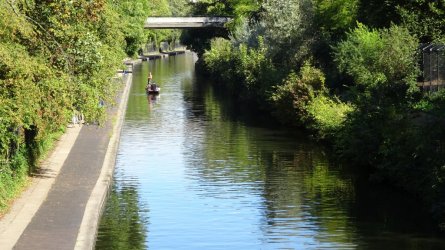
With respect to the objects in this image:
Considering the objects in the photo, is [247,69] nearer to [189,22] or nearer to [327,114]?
[327,114]

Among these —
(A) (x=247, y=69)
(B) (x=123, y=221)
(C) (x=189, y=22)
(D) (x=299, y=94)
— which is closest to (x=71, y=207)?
(B) (x=123, y=221)

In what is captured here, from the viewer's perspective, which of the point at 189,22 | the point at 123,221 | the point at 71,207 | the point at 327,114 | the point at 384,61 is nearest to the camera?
the point at 71,207

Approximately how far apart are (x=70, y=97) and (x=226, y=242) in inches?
271

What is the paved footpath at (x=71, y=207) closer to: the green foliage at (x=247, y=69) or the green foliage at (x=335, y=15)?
the green foliage at (x=247, y=69)

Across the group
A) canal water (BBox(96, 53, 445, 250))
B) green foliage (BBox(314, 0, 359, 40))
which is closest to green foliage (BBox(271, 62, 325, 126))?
canal water (BBox(96, 53, 445, 250))

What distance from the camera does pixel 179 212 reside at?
27.4 metres

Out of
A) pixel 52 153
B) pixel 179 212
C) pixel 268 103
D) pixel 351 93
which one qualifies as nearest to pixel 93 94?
pixel 179 212

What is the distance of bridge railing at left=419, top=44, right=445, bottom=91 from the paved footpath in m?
14.4

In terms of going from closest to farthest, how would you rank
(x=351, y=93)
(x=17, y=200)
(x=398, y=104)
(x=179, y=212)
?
(x=17, y=200), (x=179, y=212), (x=398, y=104), (x=351, y=93)

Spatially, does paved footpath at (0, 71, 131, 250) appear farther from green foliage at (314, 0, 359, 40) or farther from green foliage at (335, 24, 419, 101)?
green foliage at (314, 0, 359, 40)

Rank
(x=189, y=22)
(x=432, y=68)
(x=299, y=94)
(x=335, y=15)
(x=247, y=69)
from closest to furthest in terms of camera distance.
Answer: (x=432, y=68) → (x=299, y=94) → (x=335, y=15) → (x=247, y=69) → (x=189, y=22)

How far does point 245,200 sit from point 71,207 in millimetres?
6812

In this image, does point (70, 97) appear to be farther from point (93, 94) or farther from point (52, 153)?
point (52, 153)

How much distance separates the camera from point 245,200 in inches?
1152
